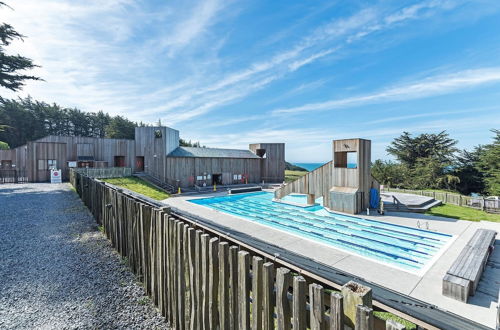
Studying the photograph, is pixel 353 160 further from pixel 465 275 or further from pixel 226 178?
pixel 226 178

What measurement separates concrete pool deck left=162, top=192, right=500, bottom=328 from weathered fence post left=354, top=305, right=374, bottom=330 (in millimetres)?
5279

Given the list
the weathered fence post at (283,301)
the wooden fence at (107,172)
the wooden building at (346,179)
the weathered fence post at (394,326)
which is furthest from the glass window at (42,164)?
the weathered fence post at (394,326)

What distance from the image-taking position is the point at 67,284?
134 inches

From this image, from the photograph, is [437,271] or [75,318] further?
[437,271]

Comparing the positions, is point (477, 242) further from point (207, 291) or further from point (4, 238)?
point (4, 238)

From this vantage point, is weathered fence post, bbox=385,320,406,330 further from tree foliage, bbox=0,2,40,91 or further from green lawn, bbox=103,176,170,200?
tree foliage, bbox=0,2,40,91

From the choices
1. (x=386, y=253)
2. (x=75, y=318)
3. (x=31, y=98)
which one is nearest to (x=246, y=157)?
(x=386, y=253)

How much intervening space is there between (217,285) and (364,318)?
1.42m

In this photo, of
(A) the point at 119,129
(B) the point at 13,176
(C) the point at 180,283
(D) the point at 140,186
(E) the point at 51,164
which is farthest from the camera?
(A) the point at 119,129

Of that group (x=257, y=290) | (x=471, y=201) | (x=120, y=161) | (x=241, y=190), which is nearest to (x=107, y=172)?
(x=120, y=161)

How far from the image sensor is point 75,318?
270 cm

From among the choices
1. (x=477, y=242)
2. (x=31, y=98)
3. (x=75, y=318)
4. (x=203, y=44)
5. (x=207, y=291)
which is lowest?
(x=477, y=242)

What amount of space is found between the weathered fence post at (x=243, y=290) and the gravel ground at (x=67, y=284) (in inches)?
60.2

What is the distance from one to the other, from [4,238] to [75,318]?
474 cm
